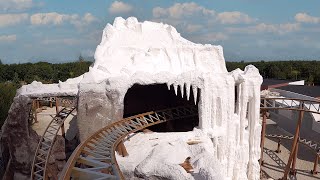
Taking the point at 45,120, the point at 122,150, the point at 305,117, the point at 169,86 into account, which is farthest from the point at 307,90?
the point at 122,150

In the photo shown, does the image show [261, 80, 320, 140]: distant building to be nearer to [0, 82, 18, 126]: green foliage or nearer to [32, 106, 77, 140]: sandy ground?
[32, 106, 77, 140]: sandy ground

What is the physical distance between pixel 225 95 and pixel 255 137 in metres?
4.13

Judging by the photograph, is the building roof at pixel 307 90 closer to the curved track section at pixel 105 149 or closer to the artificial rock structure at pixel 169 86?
the artificial rock structure at pixel 169 86

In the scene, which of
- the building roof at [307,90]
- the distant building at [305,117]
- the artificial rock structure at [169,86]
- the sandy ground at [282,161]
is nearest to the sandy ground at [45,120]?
the artificial rock structure at [169,86]

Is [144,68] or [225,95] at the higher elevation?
[144,68]

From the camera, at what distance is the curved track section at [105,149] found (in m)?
6.71

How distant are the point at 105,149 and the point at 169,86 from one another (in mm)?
6659

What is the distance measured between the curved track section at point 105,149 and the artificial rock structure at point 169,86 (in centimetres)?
134

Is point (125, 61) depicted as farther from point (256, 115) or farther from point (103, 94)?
point (256, 115)

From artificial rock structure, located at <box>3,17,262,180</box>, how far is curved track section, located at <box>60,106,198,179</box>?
1.34 meters

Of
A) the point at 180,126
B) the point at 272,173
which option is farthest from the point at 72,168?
the point at 272,173

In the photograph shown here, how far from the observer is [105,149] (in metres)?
9.77

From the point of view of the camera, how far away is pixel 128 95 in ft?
74.1

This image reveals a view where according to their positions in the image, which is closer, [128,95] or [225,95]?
[225,95]
